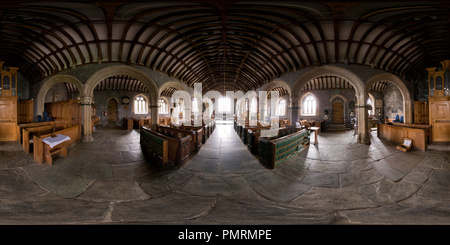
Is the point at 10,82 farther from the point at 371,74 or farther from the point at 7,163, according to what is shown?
the point at 371,74

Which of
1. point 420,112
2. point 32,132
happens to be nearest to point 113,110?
point 32,132

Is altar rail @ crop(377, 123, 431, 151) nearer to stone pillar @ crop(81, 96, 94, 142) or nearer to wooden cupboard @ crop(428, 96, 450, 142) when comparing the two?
wooden cupboard @ crop(428, 96, 450, 142)

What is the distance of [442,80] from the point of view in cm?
781

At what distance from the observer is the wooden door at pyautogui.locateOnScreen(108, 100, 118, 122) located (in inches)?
676

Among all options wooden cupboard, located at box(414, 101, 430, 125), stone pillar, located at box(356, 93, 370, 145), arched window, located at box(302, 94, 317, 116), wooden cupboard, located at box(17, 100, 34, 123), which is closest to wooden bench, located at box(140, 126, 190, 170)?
stone pillar, located at box(356, 93, 370, 145)

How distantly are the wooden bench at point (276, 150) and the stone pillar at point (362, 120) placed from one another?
15.1 ft

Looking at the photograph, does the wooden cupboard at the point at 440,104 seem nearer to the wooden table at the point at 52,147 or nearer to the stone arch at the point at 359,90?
the stone arch at the point at 359,90

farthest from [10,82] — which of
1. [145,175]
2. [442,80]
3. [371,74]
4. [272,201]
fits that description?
[442,80]

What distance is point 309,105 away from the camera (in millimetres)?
15898

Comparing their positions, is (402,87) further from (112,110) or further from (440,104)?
(112,110)

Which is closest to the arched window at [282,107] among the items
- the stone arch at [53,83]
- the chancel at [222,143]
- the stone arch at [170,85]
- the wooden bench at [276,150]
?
the chancel at [222,143]

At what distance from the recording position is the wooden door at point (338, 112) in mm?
14672

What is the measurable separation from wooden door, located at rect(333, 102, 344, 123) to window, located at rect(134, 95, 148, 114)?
61.3 ft

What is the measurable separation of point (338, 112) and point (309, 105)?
7.85 feet
